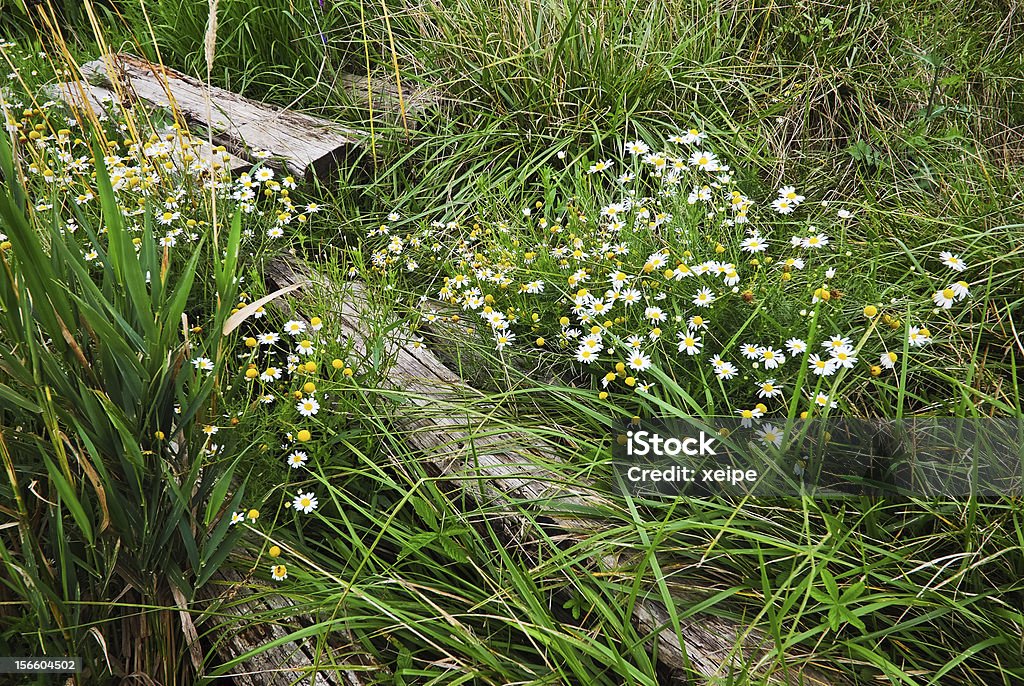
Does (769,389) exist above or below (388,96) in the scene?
below

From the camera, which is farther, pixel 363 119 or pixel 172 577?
pixel 363 119

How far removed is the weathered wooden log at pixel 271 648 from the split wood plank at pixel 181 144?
50.2 inches

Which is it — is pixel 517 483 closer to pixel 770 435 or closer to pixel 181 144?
pixel 770 435

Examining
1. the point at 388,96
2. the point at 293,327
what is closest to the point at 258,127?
the point at 388,96

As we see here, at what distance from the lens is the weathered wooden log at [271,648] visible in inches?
61.8

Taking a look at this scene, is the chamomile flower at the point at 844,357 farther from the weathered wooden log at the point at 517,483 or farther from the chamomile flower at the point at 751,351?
the weathered wooden log at the point at 517,483

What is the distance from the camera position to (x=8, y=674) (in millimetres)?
1514

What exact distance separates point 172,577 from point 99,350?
495 mm

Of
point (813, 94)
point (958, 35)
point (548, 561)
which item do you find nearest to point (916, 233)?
point (813, 94)

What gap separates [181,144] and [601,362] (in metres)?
1.52

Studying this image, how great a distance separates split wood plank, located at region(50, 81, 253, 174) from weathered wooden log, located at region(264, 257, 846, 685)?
22.9 inches

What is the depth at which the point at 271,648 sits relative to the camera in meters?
1.62

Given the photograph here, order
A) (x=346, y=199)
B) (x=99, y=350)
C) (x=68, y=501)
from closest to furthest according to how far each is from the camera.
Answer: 1. (x=68, y=501)
2. (x=99, y=350)
3. (x=346, y=199)

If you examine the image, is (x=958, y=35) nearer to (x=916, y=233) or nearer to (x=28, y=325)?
(x=916, y=233)
